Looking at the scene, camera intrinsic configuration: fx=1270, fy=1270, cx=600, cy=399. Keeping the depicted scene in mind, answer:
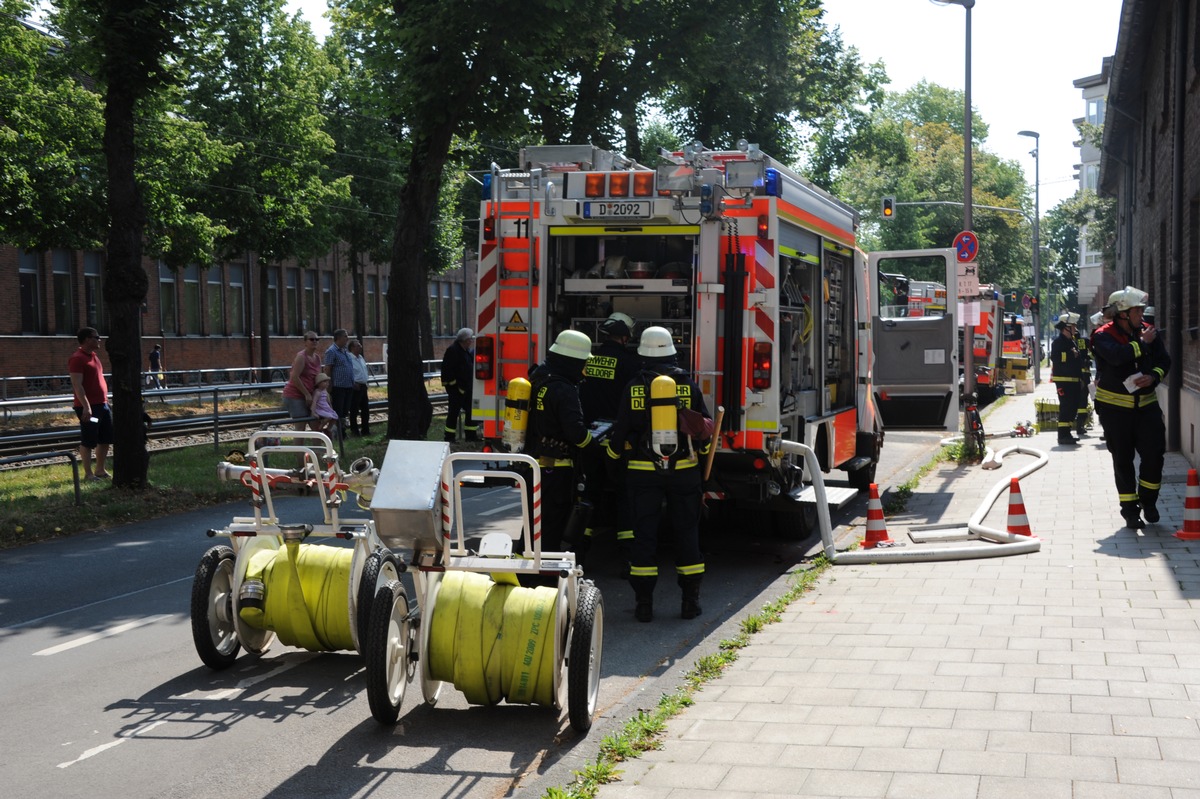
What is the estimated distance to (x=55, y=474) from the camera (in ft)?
51.7

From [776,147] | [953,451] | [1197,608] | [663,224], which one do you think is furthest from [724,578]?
[776,147]

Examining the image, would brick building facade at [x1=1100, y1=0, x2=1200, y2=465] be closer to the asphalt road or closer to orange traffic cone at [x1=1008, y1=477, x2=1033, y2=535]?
orange traffic cone at [x1=1008, y1=477, x2=1033, y2=535]

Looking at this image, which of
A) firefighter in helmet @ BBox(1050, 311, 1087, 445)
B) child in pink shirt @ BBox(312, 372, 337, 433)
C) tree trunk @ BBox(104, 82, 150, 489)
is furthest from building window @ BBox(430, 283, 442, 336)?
tree trunk @ BBox(104, 82, 150, 489)

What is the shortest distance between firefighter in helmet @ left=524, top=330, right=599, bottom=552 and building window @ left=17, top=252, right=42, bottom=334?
99.4ft

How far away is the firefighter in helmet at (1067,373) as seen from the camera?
61.0 ft

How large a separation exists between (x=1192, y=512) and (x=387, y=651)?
22.7ft

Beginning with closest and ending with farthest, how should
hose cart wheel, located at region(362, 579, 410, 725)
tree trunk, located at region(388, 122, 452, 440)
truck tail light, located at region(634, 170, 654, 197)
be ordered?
1. hose cart wheel, located at region(362, 579, 410, 725)
2. truck tail light, located at region(634, 170, 654, 197)
3. tree trunk, located at region(388, 122, 452, 440)

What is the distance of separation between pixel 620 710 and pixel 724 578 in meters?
3.60

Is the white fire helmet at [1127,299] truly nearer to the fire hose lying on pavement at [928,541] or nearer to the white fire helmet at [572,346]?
the fire hose lying on pavement at [928,541]

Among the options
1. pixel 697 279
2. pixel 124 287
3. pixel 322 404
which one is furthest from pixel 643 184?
pixel 322 404

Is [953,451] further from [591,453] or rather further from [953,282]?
[591,453]

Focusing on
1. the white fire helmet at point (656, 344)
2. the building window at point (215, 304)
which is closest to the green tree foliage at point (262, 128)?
the building window at point (215, 304)

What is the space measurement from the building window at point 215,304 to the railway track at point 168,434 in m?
19.2

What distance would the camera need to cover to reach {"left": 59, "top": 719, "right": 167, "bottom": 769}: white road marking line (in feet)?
17.1
